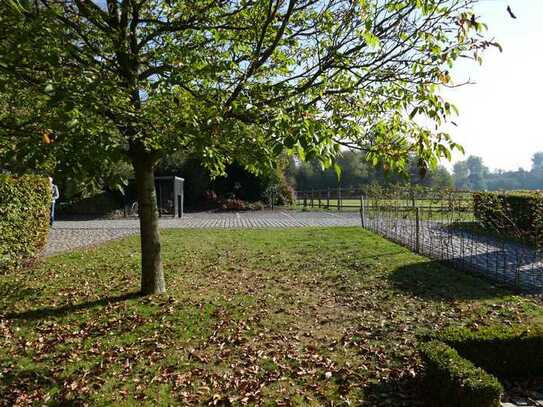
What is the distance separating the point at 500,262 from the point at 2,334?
9598 millimetres

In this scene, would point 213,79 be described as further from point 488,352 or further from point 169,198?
point 169,198

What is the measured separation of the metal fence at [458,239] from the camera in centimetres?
849

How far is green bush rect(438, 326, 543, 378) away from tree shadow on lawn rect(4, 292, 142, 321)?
5.02 metres

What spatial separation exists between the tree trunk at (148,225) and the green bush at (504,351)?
4594 millimetres

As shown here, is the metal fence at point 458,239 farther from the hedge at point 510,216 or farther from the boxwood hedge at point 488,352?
the boxwood hedge at point 488,352

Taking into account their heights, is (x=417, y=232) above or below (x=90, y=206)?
below

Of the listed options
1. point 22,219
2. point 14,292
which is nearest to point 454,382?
point 14,292

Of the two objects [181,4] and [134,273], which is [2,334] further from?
[181,4]

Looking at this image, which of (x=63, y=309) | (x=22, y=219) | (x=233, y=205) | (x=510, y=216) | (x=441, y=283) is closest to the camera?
(x=63, y=309)

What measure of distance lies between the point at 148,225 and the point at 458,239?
7416 millimetres

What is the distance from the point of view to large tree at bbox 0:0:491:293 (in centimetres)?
396

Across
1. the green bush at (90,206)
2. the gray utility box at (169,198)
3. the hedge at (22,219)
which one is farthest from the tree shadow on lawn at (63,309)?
the green bush at (90,206)

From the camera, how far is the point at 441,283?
8.09 metres

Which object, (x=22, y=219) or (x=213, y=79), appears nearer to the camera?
(x=213, y=79)
